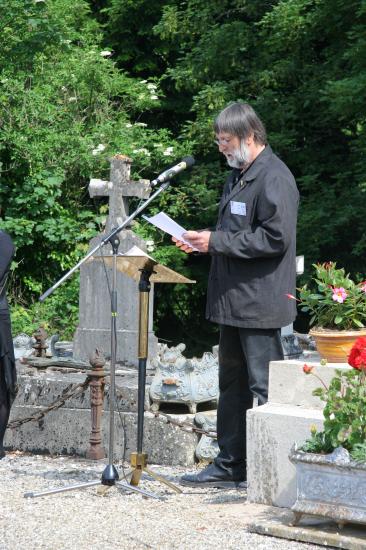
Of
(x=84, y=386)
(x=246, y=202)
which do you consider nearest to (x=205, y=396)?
(x=84, y=386)

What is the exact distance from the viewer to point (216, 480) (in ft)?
19.1

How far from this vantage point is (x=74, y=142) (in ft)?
47.9

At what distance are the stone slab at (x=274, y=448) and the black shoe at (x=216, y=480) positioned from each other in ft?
1.35

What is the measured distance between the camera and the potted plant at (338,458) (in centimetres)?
460

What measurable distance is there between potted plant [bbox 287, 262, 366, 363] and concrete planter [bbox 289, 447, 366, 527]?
2.54 ft

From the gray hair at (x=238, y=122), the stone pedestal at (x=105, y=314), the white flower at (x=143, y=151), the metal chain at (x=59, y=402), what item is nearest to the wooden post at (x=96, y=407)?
the metal chain at (x=59, y=402)

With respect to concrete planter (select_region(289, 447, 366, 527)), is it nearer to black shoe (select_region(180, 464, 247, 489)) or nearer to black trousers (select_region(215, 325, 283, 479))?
black trousers (select_region(215, 325, 283, 479))

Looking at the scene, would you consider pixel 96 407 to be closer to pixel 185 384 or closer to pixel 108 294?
pixel 185 384

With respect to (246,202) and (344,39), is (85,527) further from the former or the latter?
(344,39)

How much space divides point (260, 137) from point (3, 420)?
2899mm

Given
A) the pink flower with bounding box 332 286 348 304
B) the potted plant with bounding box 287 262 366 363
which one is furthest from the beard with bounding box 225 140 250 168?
the pink flower with bounding box 332 286 348 304

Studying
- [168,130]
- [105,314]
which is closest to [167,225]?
[105,314]

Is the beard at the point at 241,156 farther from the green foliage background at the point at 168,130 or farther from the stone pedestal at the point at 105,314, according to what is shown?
the green foliage background at the point at 168,130

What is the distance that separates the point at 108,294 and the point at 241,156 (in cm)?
393
